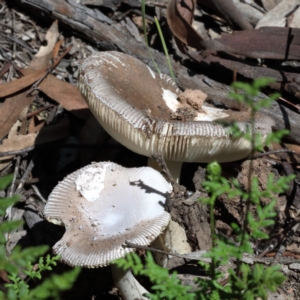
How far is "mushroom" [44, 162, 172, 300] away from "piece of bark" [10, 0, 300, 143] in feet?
4.43

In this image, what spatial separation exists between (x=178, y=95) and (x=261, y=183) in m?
0.98

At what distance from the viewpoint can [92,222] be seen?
279cm

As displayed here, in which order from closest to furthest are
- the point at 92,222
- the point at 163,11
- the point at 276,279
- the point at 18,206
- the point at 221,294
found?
the point at 276,279
the point at 221,294
the point at 92,222
the point at 18,206
the point at 163,11

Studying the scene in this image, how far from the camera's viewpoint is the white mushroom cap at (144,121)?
8.96 ft

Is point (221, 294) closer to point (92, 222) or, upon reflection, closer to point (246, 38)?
point (92, 222)

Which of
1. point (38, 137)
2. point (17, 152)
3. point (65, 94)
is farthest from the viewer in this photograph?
point (65, 94)

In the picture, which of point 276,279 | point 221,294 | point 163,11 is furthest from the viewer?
point 163,11

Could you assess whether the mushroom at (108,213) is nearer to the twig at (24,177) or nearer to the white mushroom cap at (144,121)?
the white mushroom cap at (144,121)

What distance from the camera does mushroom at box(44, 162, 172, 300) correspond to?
8.35 feet

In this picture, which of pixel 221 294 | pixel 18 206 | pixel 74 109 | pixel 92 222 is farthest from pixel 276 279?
pixel 74 109

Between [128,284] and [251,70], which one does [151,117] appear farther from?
[251,70]

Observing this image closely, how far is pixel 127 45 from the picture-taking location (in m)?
4.25

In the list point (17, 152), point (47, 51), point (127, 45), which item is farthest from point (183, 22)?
point (17, 152)

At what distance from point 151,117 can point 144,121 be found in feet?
0.28
